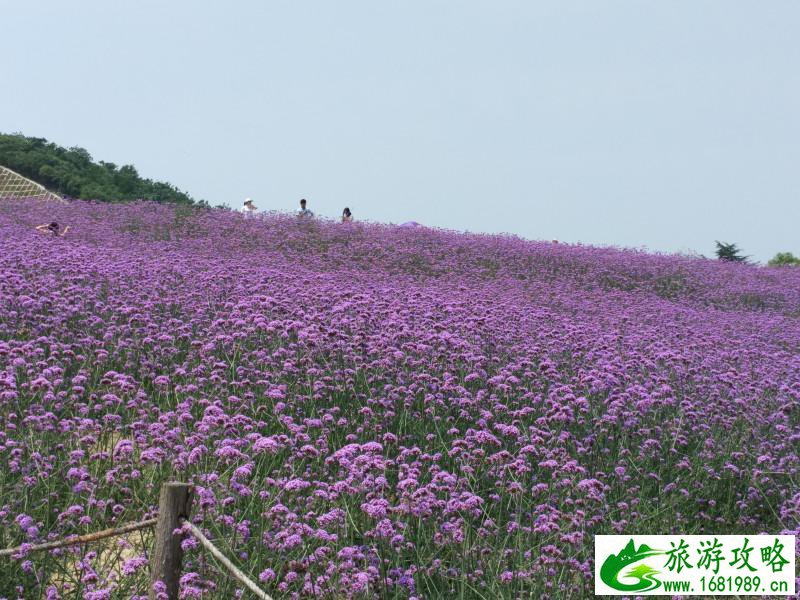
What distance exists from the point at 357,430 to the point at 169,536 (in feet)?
8.31

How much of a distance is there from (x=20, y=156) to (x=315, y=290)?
106 ft

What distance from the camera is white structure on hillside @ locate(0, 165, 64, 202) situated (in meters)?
30.0

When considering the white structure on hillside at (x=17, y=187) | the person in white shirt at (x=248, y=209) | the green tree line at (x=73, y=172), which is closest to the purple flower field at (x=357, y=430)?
the person in white shirt at (x=248, y=209)

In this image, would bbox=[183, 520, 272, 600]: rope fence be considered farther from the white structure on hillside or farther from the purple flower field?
the white structure on hillside

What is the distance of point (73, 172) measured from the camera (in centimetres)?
3562

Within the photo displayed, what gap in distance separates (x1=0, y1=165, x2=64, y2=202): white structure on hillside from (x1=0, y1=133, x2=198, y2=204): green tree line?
1.20 m

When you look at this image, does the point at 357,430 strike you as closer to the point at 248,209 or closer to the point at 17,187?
the point at 248,209

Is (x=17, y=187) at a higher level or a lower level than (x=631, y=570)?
higher

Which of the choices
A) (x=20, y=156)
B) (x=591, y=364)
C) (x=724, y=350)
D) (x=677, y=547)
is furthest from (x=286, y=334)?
(x=20, y=156)

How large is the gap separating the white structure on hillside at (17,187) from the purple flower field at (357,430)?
1968 cm

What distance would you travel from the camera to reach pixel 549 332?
29.1 ft

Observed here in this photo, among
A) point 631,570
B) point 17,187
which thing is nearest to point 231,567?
point 631,570

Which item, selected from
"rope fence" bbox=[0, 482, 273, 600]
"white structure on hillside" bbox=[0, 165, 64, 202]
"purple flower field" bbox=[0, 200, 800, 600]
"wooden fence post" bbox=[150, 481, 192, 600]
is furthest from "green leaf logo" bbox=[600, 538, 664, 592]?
"white structure on hillside" bbox=[0, 165, 64, 202]

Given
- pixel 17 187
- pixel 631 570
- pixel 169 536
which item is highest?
pixel 17 187
